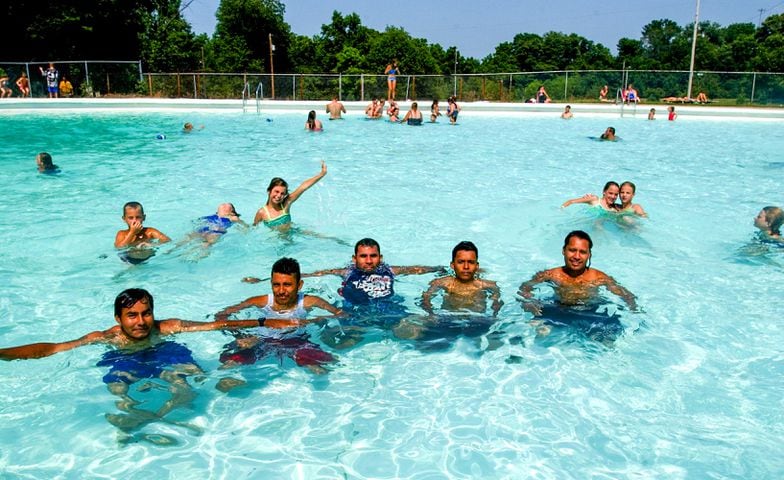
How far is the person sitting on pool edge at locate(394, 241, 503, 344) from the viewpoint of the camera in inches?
207

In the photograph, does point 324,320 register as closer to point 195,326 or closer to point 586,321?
point 195,326

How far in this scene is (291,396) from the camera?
172 inches

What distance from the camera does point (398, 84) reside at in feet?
96.3

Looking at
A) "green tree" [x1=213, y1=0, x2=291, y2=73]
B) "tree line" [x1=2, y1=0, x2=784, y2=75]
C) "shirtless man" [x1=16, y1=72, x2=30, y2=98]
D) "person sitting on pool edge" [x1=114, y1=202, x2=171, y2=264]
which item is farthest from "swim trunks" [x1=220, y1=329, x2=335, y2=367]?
"green tree" [x1=213, y1=0, x2=291, y2=73]

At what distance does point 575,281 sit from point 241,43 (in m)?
51.7

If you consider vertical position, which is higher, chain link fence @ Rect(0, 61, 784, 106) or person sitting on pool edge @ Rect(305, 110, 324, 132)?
chain link fence @ Rect(0, 61, 784, 106)

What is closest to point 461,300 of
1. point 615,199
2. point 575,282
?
point 575,282

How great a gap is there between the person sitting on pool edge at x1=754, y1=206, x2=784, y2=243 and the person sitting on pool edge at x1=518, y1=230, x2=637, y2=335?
3.00 m

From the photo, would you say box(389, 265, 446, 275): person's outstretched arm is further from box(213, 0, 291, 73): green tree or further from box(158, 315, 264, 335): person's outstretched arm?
box(213, 0, 291, 73): green tree

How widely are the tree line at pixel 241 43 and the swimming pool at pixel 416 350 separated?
2347 cm

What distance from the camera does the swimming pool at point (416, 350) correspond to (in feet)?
12.5

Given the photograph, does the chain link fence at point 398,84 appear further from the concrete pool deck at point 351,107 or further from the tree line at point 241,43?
the tree line at point 241,43

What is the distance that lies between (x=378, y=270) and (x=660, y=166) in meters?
10.6

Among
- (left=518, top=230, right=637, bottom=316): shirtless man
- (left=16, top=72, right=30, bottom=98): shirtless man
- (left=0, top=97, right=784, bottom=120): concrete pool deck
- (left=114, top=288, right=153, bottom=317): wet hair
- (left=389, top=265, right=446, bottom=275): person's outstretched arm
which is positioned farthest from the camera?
(left=16, top=72, right=30, bottom=98): shirtless man
